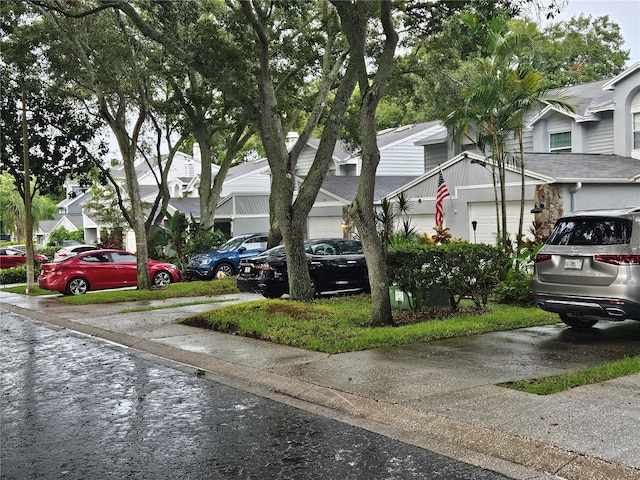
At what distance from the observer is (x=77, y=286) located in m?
22.8

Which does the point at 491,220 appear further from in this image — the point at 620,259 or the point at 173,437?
the point at 173,437

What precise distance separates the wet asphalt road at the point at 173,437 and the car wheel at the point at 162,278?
14.7 m

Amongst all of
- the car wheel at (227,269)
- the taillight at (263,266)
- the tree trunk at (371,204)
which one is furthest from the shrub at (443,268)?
the car wheel at (227,269)

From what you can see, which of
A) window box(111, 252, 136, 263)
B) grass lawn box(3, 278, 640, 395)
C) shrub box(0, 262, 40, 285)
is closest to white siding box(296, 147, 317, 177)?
shrub box(0, 262, 40, 285)

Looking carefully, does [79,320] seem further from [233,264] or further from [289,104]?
[289,104]

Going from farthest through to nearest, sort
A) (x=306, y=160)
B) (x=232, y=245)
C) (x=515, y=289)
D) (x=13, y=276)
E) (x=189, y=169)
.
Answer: (x=189, y=169)
(x=306, y=160)
(x=13, y=276)
(x=232, y=245)
(x=515, y=289)

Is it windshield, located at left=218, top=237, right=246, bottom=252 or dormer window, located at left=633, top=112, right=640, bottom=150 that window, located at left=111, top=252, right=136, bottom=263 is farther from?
dormer window, located at left=633, top=112, right=640, bottom=150

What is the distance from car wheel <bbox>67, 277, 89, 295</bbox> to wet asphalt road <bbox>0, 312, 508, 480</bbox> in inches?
531

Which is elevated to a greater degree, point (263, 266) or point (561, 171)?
point (561, 171)

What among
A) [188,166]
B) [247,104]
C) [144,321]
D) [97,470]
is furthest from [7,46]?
[188,166]

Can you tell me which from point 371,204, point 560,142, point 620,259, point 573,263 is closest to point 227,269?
point 560,142

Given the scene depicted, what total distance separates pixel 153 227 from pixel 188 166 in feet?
96.6

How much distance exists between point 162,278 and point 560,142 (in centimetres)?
1493

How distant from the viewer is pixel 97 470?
18.7 ft
